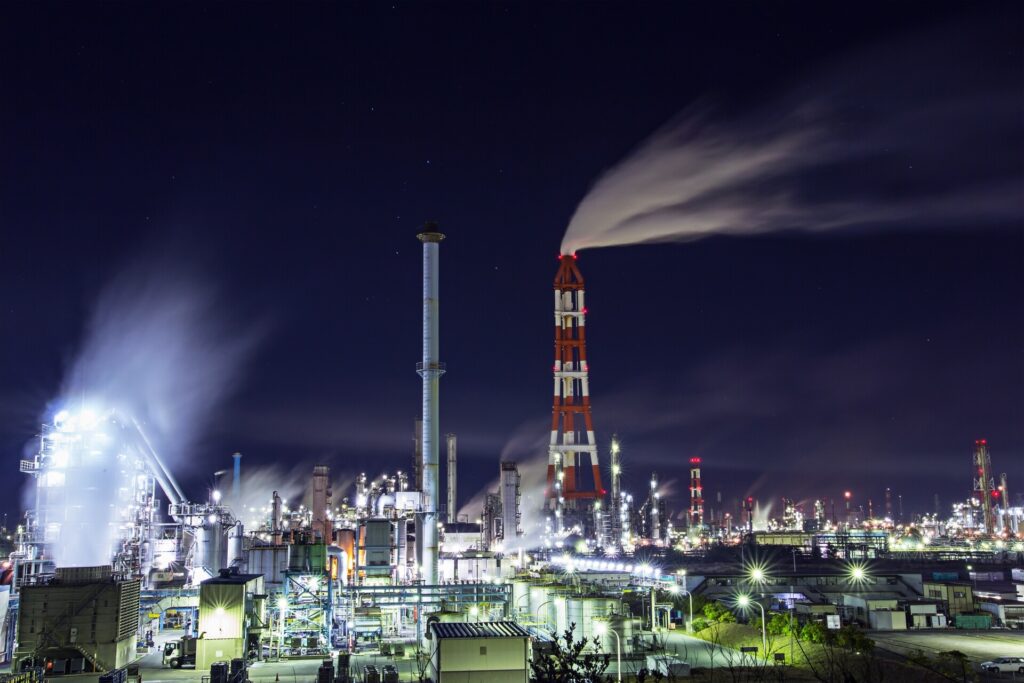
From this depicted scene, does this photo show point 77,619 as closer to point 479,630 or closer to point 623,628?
point 479,630

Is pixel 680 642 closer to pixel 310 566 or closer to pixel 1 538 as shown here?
pixel 310 566

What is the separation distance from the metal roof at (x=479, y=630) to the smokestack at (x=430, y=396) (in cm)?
2455

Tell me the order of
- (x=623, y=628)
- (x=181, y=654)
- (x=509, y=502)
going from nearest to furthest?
(x=181, y=654) → (x=623, y=628) → (x=509, y=502)

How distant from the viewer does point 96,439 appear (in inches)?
2229

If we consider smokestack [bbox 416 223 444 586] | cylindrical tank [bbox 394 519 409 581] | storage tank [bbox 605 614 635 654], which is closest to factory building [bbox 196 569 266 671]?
storage tank [bbox 605 614 635 654]

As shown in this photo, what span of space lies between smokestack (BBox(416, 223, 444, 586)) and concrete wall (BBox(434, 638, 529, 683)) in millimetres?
27441

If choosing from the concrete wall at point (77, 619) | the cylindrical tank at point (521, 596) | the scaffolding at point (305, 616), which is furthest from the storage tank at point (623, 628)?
the concrete wall at point (77, 619)

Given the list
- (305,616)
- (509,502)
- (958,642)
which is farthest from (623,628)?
(509,502)

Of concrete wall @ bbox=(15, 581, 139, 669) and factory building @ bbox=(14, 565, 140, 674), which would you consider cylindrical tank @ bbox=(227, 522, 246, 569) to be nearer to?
factory building @ bbox=(14, 565, 140, 674)

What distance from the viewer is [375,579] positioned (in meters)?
54.5

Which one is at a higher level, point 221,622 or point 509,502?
point 509,502

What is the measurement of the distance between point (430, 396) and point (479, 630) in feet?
100

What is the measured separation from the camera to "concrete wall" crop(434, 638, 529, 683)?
26906 millimetres

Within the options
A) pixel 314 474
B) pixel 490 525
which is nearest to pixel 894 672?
pixel 314 474
